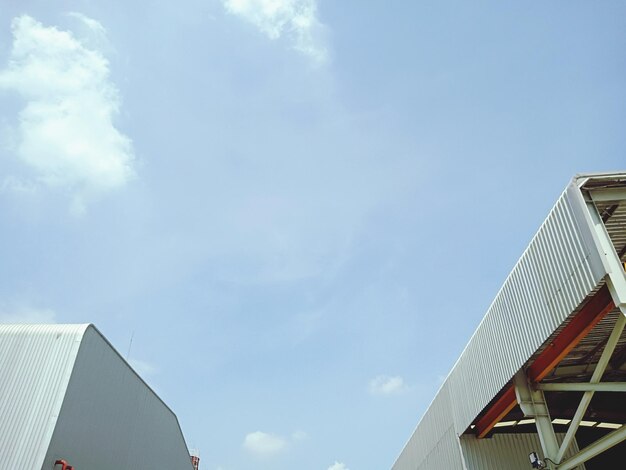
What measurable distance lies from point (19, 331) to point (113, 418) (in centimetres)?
630

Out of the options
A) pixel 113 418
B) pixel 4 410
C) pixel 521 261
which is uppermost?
pixel 521 261

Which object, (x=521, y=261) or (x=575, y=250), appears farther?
(x=521, y=261)

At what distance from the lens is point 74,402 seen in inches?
768

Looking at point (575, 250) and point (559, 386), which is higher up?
point (575, 250)

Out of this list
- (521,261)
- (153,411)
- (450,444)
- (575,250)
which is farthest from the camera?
(153,411)

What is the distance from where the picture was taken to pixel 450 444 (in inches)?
1009

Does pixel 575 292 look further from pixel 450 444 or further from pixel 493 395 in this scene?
pixel 450 444

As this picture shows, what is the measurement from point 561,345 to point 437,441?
14.9m

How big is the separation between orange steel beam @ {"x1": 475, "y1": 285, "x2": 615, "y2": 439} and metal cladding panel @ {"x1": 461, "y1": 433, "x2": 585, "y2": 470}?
182 cm

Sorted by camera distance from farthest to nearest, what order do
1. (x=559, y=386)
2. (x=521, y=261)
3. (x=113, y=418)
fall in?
(x=113, y=418), (x=559, y=386), (x=521, y=261)

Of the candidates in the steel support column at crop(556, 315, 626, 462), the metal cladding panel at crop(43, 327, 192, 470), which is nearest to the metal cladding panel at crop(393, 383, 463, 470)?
the steel support column at crop(556, 315, 626, 462)

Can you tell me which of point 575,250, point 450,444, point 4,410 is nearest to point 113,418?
point 4,410

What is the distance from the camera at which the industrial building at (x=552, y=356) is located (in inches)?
520

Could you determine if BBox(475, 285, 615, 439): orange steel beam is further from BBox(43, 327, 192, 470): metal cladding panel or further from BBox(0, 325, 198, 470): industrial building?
BBox(43, 327, 192, 470): metal cladding panel
